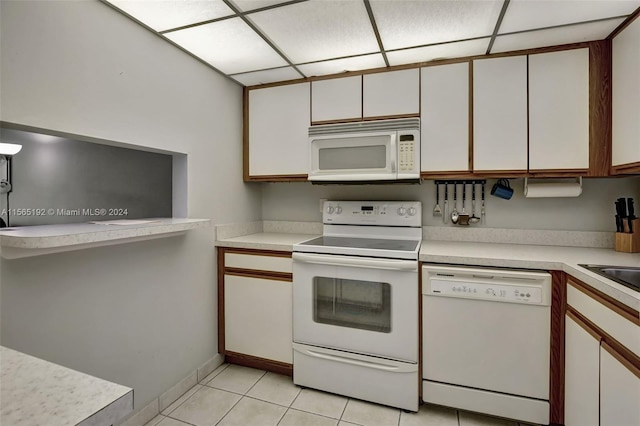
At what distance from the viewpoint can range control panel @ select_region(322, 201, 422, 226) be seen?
2.39 metres

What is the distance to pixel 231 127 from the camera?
2553 mm

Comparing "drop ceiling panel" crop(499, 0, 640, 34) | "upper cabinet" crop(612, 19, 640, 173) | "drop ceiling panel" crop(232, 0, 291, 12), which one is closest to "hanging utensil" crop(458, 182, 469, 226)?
"upper cabinet" crop(612, 19, 640, 173)

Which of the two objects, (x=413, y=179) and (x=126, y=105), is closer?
(x=126, y=105)

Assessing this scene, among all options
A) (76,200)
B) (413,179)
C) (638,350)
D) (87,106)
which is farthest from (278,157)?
(638,350)

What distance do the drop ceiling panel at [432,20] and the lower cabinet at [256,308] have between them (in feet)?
4.97

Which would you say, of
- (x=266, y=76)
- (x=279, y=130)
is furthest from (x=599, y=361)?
(x=266, y=76)

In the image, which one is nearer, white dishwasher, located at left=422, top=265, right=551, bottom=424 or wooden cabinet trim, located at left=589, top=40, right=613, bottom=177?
white dishwasher, located at left=422, top=265, right=551, bottom=424

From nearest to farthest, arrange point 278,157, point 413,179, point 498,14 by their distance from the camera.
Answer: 1. point 498,14
2. point 413,179
3. point 278,157

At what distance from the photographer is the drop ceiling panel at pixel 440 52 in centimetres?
192

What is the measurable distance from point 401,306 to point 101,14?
2188mm

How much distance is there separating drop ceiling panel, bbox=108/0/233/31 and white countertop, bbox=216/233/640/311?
1389 mm

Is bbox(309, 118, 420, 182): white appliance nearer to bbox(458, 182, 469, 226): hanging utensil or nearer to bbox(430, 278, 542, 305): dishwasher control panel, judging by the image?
bbox(458, 182, 469, 226): hanging utensil

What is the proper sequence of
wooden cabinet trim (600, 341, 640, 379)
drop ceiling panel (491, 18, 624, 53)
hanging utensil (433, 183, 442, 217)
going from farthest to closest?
1. hanging utensil (433, 183, 442, 217)
2. drop ceiling panel (491, 18, 624, 53)
3. wooden cabinet trim (600, 341, 640, 379)

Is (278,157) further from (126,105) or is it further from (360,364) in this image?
(360,364)
